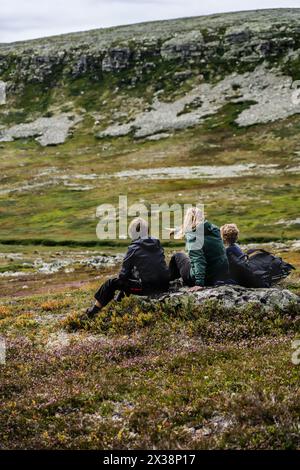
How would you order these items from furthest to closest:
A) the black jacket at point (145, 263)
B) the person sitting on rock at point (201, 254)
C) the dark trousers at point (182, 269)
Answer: the dark trousers at point (182, 269) < the black jacket at point (145, 263) < the person sitting on rock at point (201, 254)

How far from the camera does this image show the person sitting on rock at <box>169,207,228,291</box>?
16469 mm

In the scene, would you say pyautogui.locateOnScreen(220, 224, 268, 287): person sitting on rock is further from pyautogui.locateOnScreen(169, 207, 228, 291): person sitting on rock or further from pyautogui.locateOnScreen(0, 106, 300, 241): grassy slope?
pyautogui.locateOnScreen(0, 106, 300, 241): grassy slope

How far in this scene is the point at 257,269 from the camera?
19141 millimetres

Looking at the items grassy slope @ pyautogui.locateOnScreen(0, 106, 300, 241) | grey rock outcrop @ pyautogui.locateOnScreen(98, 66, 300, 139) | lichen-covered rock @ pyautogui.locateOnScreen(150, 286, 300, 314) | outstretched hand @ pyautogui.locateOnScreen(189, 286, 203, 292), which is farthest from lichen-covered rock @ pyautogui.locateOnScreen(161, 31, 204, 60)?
lichen-covered rock @ pyautogui.locateOnScreen(150, 286, 300, 314)

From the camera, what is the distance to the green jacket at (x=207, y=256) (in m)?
16.5

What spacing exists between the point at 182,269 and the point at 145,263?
1.37m

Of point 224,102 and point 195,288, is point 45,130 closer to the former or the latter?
point 224,102

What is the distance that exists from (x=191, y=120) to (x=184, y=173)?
4017 cm

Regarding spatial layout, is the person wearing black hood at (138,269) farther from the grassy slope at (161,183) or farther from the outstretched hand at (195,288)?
the grassy slope at (161,183)

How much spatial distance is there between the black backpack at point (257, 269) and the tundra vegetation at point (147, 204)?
87 cm

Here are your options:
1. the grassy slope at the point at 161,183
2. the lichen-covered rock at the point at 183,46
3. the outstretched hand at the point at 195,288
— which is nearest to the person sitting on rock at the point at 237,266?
the outstretched hand at the point at 195,288

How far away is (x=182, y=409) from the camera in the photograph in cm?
1019

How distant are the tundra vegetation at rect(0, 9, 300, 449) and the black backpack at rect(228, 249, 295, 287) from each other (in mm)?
872
